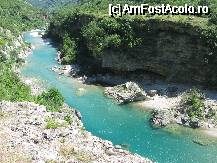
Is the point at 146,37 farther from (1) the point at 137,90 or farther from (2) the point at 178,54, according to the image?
(1) the point at 137,90

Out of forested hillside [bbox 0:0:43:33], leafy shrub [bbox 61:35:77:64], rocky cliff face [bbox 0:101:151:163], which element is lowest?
forested hillside [bbox 0:0:43:33]

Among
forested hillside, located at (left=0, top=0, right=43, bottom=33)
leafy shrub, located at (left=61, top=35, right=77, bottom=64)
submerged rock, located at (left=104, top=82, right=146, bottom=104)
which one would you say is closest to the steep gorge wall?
submerged rock, located at (left=104, top=82, right=146, bottom=104)

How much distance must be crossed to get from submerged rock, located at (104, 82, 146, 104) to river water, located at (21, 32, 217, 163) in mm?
1306

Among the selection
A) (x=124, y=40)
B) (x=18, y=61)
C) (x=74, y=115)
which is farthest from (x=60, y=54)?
(x=74, y=115)

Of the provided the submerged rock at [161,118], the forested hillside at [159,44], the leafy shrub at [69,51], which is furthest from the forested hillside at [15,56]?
the forested hillside at [159,44]

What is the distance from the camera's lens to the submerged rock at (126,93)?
64.6 m

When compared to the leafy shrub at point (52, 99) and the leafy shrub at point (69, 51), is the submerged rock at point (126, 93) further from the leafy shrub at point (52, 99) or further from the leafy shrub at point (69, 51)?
the leafy shrub at point (69, 51)

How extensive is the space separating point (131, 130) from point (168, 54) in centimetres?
1990

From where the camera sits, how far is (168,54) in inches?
2766

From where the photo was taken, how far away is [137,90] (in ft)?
216

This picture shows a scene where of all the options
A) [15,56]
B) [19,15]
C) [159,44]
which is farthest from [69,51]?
[19,15]

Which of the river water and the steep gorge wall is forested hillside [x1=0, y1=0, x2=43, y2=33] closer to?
the steep gorge wall

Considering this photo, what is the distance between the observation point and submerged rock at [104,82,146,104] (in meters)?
64.6

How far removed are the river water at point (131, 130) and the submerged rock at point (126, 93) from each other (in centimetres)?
131
